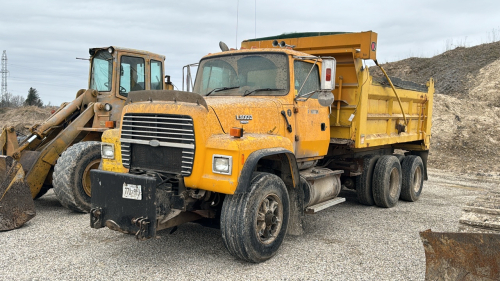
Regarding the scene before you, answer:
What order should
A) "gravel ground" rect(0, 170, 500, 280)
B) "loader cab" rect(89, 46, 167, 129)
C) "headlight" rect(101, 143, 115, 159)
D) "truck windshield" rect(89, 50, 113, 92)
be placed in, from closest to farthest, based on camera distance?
"gravel ground" rect(0, 170, 500, 280)
"headlight" rect(101, 143, 115, 159)
"loader cab" rect(89, 46, 167, 129)
"truck windshield" rect(89, 50, 113, 92)

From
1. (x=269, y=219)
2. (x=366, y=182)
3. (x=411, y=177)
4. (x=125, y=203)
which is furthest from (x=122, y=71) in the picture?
(x=411, y=177)

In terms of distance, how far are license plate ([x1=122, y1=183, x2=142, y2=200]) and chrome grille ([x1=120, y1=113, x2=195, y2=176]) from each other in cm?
47

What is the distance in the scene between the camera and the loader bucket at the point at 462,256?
144 inches

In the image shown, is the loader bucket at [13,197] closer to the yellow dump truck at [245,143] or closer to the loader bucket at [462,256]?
the yellow dump truck at [245,143]

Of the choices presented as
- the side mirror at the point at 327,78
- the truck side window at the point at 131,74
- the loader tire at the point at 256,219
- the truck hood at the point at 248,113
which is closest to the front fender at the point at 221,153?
the loader tire at the point at 256,219

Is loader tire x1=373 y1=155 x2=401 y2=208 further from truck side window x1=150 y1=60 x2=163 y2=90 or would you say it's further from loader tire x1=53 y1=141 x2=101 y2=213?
loader tire x1=53 y1=141 x2=101 y2=213

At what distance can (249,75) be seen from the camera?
5918 millimetres

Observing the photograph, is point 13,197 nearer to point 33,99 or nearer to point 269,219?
point 269,219

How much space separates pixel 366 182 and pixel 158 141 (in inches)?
185

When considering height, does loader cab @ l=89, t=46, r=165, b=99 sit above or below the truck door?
above

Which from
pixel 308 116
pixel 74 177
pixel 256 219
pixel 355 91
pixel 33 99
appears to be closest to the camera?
pixel 256 219

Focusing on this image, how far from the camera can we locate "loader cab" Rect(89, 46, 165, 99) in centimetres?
817

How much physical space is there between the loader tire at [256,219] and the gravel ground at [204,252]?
0.21 metres

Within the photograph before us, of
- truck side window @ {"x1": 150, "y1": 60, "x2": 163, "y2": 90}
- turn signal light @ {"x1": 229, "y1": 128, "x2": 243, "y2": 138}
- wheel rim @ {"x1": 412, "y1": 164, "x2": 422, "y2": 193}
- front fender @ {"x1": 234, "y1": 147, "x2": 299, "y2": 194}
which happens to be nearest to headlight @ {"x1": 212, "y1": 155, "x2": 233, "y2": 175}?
front fender @ {"x1": 234, "y1": 147, "x2": 299, "y2": 194}
